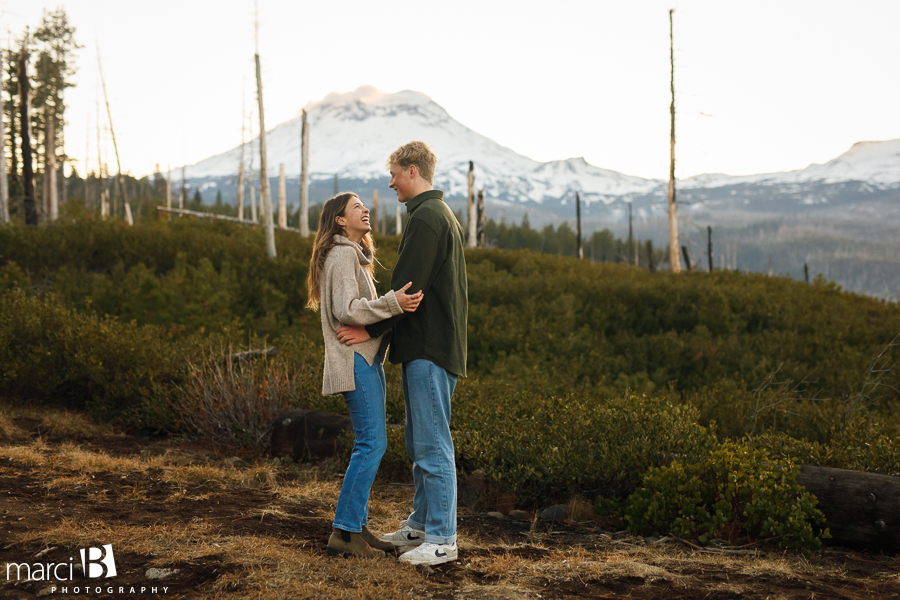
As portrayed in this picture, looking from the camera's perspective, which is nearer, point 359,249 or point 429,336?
point 429,336

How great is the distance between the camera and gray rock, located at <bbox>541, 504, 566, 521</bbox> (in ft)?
17.1

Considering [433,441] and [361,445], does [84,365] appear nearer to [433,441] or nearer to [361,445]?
[361,445]

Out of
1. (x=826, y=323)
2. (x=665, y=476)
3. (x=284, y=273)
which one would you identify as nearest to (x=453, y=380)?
(x=665, y=476)

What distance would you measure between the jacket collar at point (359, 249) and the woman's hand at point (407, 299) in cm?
45

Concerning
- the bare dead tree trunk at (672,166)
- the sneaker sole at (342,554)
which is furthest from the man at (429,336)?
the bare dead tree trunk at (672,166)

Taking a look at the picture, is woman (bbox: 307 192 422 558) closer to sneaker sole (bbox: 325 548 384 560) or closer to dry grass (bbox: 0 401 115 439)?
sneaker sole (bbox: 325 548 384 560)

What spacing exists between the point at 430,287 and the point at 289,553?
1.67 meters

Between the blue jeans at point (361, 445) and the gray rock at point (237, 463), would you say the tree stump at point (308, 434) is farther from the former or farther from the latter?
the blue jeans at point (361, 445)

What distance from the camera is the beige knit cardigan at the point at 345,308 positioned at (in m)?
3.42

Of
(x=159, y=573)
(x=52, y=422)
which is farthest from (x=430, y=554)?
(x=52, y=422)

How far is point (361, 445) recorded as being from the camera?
11.8 feet

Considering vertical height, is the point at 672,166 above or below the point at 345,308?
above

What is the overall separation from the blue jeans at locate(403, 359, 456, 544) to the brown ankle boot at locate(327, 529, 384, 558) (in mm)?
336

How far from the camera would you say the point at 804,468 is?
15.8ft
